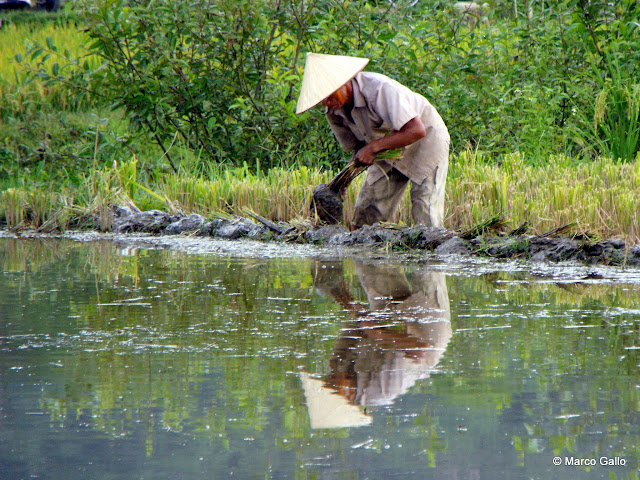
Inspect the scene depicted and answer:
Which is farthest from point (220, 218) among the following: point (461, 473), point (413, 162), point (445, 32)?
point (461, 473)

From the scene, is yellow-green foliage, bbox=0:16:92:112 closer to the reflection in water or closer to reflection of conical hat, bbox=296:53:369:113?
reflection of conical hat, bbox=296:53:369:113

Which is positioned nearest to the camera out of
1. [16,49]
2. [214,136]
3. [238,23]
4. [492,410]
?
[492,410]

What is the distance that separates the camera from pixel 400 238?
20.7 feet

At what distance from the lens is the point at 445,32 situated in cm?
959

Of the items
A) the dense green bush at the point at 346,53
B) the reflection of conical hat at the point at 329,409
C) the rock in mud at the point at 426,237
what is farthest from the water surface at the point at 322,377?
the dense green bush at the point at 346,53

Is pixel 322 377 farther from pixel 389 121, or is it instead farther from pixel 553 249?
pixel 389 121

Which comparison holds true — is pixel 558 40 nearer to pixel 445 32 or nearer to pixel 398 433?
pixel 445 32

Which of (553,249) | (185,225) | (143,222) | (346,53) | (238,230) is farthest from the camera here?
(346,53)

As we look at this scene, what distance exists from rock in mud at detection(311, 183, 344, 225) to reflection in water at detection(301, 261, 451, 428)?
1811 millimetres

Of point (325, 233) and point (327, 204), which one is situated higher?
point (327, 204)

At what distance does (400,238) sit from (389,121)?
817 mm

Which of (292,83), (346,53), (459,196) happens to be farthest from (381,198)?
(292,83)

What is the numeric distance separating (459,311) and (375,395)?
1330mm

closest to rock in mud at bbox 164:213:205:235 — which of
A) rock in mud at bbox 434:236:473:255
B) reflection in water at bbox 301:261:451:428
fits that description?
rock in mud at bbox 434:236:473:255
